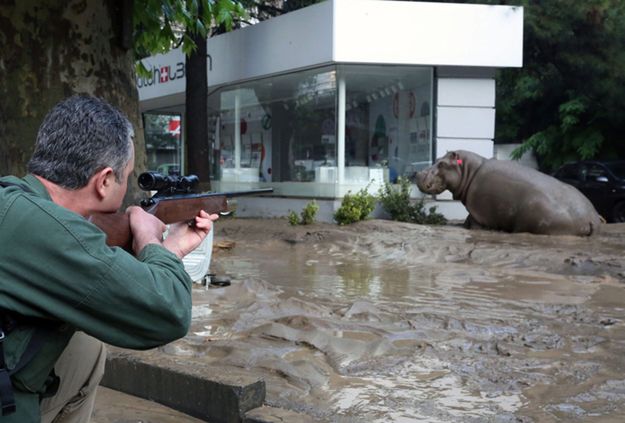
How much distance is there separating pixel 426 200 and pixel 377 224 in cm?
231

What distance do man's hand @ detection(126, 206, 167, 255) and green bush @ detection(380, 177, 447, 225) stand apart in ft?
38.7

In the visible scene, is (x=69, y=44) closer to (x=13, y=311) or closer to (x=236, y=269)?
(x=13, y=311)

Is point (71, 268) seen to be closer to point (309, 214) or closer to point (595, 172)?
point (309, 214)

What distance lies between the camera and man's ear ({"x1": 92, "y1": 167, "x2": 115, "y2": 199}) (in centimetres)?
201

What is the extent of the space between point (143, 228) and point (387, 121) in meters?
13.9

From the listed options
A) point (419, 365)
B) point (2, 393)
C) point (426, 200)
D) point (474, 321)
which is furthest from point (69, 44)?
point (426, 200)

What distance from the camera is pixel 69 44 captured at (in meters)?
4.88

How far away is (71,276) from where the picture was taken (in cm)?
176

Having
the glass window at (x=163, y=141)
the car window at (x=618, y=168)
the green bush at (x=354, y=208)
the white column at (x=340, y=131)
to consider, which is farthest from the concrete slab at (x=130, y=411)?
the glass window at (x=163, y=141)

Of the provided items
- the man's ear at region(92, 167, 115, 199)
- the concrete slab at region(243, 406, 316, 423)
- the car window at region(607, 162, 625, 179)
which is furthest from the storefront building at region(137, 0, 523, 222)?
the man's ear at region(92, 167, 115, 199)

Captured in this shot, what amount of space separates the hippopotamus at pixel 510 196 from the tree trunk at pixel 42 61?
8651 mm

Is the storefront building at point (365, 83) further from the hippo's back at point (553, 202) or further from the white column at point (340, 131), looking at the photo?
the hippo's back at point (553, 202)

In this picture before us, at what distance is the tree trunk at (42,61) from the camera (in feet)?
15.5

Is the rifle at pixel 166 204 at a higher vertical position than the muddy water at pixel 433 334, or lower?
higher
